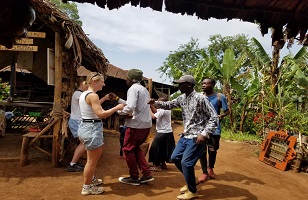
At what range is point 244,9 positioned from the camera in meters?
1.85

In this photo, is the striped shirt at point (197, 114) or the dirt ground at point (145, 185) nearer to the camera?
the striped shirt at point (197, 114)

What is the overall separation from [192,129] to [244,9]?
2297mm

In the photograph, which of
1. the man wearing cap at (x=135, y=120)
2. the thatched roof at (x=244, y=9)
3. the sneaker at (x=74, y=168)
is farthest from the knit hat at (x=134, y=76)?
the thatched roof at (x=244, y=9)

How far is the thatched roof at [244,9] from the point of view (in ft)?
5.85

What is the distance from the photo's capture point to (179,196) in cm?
393

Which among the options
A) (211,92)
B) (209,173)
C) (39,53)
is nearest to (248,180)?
(209,173)

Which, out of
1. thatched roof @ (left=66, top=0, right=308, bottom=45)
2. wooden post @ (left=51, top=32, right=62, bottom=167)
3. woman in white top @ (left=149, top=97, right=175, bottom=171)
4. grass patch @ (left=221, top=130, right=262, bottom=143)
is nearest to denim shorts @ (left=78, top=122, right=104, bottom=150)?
woman in white top @ (left=149, top=97, right=175, bottom=171)

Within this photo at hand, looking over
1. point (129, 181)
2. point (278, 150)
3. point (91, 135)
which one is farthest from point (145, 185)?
point (278, 150)

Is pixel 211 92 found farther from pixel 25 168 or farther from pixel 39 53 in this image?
pixel 39 53

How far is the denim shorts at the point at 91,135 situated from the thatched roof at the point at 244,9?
241 centimetres

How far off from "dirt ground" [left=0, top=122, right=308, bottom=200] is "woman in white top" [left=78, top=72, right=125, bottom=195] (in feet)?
1.18

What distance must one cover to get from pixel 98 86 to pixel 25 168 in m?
2.60

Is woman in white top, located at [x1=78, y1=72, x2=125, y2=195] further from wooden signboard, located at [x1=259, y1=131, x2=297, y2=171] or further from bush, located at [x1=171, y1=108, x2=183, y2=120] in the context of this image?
bush, located at [x1=171, y1=108, x2=183, y2=120]

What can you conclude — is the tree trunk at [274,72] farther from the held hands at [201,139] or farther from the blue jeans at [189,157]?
the held hands at [201,139]
